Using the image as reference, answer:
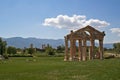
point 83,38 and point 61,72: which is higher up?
point 83,38

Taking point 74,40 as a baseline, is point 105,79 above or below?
below

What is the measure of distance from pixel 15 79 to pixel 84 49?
180 ft

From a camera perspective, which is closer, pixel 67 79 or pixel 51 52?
pixel 67 79

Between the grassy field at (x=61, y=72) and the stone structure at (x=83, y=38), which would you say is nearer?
the grassy field at (x=61, y=72)

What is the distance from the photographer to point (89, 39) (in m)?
77.6

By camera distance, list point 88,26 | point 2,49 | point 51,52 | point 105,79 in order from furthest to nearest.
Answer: point 51,52 → point 2,49 → point 88,26 → point 105,79

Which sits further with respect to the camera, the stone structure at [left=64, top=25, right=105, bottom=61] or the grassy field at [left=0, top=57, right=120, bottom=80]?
the stone structure at [left=64, top=25, right=105, bottom=61]

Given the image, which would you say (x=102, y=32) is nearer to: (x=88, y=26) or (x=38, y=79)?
A: (x=88, y=26)

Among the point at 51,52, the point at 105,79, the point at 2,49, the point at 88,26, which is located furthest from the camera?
the point at 51,52

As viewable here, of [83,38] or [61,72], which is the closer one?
[61,72]

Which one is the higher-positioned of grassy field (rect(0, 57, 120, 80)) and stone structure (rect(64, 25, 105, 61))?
stone structure (rect(64, 25, 105, 61))

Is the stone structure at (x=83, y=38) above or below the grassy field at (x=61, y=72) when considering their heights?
above

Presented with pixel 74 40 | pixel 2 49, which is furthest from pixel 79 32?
pixel 2 49

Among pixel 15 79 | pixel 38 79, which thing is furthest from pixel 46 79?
pixel 15 79
